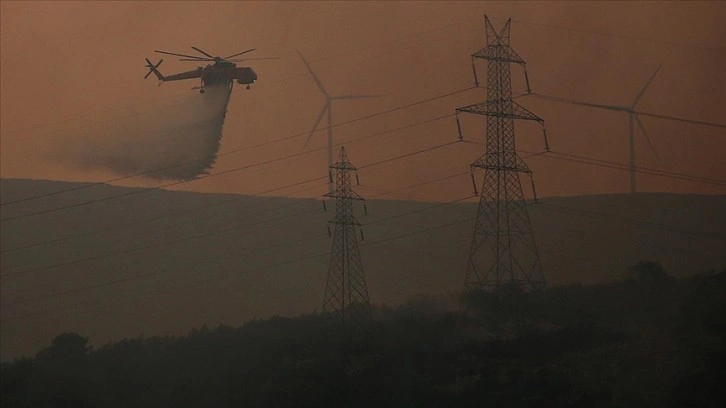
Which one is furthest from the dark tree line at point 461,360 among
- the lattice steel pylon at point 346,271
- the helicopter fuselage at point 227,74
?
the helicopter fuselage at point 227,74

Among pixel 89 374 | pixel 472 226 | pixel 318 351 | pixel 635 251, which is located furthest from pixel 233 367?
pixel 635 251

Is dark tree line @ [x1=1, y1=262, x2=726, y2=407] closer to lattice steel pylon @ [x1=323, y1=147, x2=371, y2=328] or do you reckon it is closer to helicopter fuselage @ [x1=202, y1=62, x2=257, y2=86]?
lattice steel pylon @ [x1=323, y1=147, x2=371, y2=328]

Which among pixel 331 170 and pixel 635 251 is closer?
pixel 635 251

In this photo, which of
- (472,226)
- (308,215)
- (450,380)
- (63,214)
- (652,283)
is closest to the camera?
(450,380)

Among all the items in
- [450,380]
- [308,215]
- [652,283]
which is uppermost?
[308,215]

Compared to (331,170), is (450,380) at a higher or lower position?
lower

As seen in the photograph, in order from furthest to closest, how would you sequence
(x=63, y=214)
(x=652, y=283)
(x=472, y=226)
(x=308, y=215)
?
(x=63, y=214) < (x=308, y=215) < (x=472, y=226) < (x=652, y=283)

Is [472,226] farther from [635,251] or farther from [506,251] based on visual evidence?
[635,251]

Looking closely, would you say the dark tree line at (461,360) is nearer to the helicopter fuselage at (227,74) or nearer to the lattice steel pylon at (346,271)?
the lattice steel pylon at (346,271)
